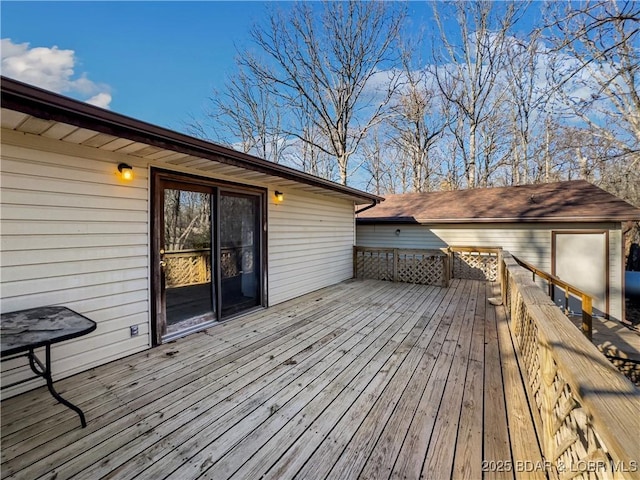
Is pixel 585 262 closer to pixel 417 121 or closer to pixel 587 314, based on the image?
pixel 587 314

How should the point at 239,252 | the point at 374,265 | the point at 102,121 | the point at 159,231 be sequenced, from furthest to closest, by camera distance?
the point at 374,265 → the point at 239,252 → the point at 159,231 → the point at 102,121

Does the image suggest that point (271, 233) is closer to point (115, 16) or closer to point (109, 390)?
point (109, 390)

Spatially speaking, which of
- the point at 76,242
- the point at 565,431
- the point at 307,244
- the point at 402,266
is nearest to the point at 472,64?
the point at 402,266

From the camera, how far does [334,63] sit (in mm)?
12328

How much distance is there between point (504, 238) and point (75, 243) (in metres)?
9.41

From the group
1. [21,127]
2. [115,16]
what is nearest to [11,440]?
[21,127]

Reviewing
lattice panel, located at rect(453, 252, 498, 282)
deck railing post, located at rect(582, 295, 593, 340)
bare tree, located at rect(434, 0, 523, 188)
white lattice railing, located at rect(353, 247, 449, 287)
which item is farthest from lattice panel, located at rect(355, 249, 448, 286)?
bare tree, located at rect(434, 0, 523, 188)

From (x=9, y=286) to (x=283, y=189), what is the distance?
3790mm

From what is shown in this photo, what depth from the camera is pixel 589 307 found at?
287 cm

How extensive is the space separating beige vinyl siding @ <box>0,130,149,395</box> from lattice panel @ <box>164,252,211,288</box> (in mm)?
377

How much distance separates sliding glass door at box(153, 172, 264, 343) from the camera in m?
3.46

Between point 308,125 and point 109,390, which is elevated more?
point 308,125

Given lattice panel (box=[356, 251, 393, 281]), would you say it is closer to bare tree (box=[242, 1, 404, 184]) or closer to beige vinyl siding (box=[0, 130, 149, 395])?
beige vinyl siding (box=[0, 130, 149, 395])

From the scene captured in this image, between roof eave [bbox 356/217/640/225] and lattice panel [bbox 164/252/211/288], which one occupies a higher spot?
roof eave [bbox 356/217/640/225]
